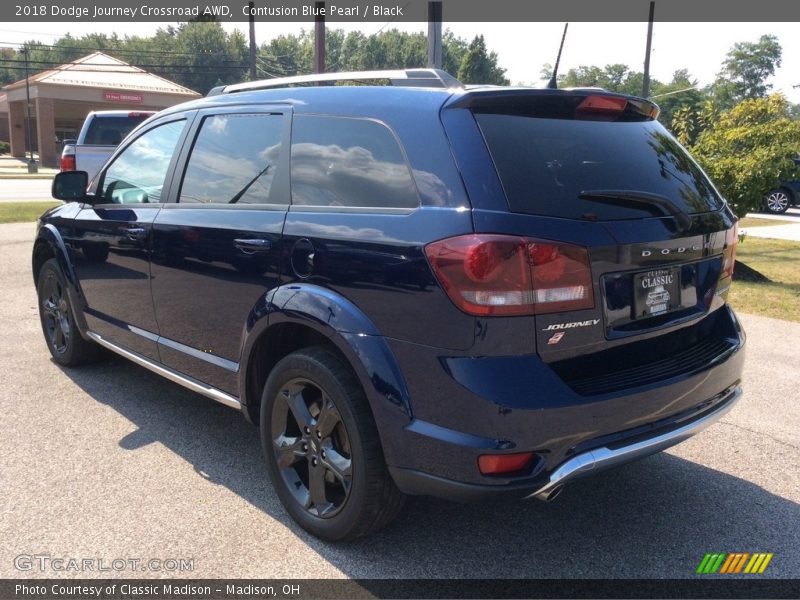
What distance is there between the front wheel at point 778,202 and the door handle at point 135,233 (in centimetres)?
2230

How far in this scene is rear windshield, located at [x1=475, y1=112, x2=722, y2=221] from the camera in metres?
2.58

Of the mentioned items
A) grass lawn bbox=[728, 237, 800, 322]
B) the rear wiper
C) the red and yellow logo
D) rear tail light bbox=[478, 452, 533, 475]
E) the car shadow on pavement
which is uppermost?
the rear wiper

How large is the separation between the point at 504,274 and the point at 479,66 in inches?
3683

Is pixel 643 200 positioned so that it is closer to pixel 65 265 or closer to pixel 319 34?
pixel 65 265

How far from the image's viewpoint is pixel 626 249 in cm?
262

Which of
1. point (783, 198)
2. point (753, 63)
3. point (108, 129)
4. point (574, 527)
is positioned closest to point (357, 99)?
point (574, 527)

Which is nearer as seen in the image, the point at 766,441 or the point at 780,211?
the point at 766,441

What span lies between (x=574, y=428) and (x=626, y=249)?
693 millimetres

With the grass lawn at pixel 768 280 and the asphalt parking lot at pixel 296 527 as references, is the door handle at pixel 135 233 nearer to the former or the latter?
the asphalt parking lot at pixel 296 527

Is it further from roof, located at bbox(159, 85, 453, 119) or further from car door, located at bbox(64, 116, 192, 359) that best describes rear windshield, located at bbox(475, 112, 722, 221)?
car door, located at bbox(64, 116, 192, 359)

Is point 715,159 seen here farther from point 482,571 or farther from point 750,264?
point 482,571

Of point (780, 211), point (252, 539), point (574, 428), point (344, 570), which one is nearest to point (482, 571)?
point (344, 570)

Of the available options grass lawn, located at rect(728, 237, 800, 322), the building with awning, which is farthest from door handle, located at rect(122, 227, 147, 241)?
the building with awning
